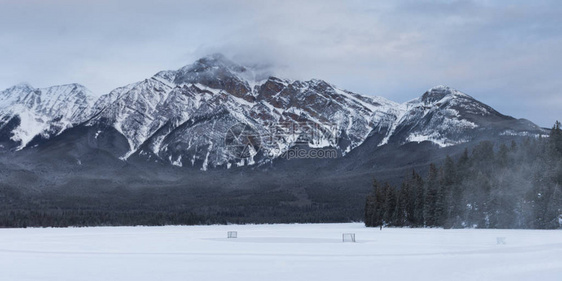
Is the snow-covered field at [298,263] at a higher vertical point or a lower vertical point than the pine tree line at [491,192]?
lower

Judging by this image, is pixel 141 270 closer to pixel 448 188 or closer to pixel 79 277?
pixel 79 277

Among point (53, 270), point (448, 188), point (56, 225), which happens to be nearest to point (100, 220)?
point (56, 225)

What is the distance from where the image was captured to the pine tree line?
351 feet

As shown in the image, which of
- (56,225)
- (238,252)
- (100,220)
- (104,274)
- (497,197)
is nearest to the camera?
(104,274)

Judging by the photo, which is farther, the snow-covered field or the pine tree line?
the pine tree line

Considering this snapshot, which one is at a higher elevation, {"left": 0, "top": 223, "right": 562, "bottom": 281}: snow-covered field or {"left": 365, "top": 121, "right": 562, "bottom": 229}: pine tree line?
{"left": 365, "top": 121, "right": 562, "bottom": 229}: pine tree line

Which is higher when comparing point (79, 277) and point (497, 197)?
point (497, 197)

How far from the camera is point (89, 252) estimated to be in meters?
64.4

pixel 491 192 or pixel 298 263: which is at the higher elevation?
pixel 491 192

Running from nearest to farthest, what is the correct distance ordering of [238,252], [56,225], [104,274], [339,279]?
[339,279] < [104,274] < [238,252] < [56,225]

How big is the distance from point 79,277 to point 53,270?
5.01m

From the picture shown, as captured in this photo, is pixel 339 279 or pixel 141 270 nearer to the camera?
pixel 339 279

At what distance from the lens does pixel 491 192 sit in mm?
114500

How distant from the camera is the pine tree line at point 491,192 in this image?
106938mm
